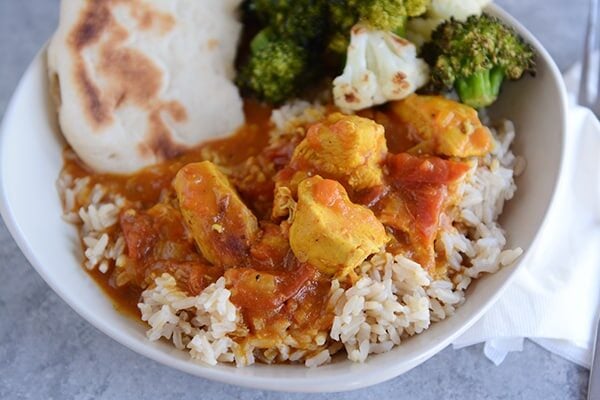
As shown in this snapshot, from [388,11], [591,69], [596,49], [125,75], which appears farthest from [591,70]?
[125,75]

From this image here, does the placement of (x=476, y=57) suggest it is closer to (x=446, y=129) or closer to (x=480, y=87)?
(x=480, y=87)

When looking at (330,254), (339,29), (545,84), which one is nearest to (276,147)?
(339,29)

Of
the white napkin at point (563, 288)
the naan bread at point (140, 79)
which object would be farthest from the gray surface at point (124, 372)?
the naan bread at point (140, 79)

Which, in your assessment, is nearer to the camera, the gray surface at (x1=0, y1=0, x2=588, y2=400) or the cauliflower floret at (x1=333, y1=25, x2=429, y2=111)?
the gray surface at (x1=0, y1=0, x2=588, y2=400)

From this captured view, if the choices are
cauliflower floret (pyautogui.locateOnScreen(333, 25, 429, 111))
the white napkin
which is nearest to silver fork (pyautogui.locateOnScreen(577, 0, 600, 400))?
the white napkin

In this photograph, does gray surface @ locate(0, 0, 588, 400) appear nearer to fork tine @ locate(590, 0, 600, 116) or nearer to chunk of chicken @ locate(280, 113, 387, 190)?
chunk of chicken @ locate(280, 113, 387, 190)
